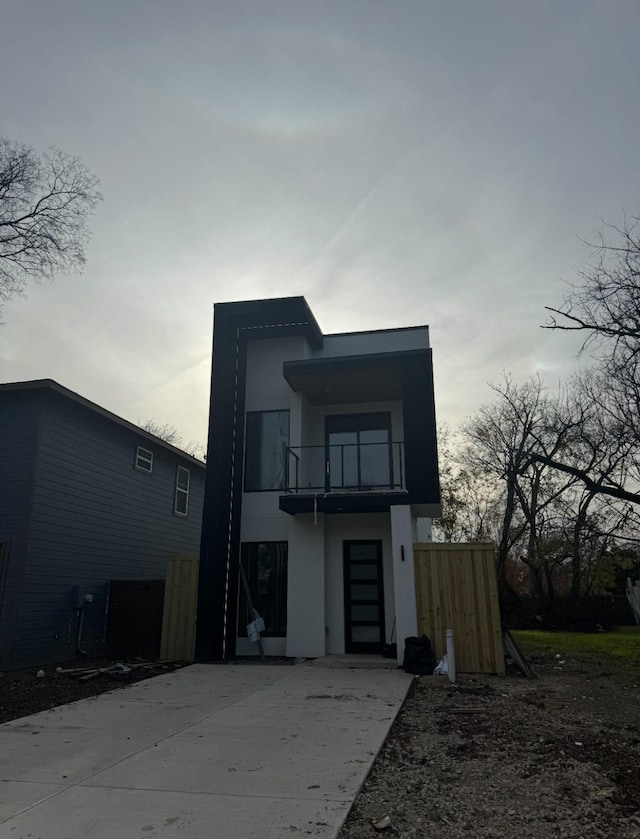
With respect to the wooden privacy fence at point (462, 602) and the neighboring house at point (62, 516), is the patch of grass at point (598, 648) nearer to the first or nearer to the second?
the wooden privacy fence at point (462, 602)

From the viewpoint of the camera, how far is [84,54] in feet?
28.0

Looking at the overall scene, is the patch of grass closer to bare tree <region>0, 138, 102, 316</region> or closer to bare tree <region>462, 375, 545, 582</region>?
bare tree <region>462, 375, 545, 582</region>

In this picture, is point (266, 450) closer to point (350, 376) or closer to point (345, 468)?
point (345, 468)

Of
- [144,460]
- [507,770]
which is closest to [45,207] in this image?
[144,460]

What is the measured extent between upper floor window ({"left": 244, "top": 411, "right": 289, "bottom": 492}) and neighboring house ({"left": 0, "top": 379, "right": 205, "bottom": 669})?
120 inches

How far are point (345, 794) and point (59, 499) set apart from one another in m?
8.97

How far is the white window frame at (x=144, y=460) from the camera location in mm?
13680

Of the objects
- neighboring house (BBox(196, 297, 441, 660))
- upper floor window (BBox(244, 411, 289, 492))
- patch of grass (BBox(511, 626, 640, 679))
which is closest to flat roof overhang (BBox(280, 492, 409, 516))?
neighboring house (BBox(196, 297, 441, 660))

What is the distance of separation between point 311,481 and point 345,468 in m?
0.83

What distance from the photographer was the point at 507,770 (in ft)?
14.0

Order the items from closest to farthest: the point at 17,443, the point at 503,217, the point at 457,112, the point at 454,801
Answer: the point at 454,801 < the point at 457,112 < the point at 503,217 < the point at 17,443

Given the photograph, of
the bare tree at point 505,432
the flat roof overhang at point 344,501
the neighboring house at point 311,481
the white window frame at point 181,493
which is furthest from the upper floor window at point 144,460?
the bare tree at point 505,432

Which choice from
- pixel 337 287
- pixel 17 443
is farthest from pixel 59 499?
pixel 337 287

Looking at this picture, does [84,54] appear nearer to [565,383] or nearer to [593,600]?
[565,383]
